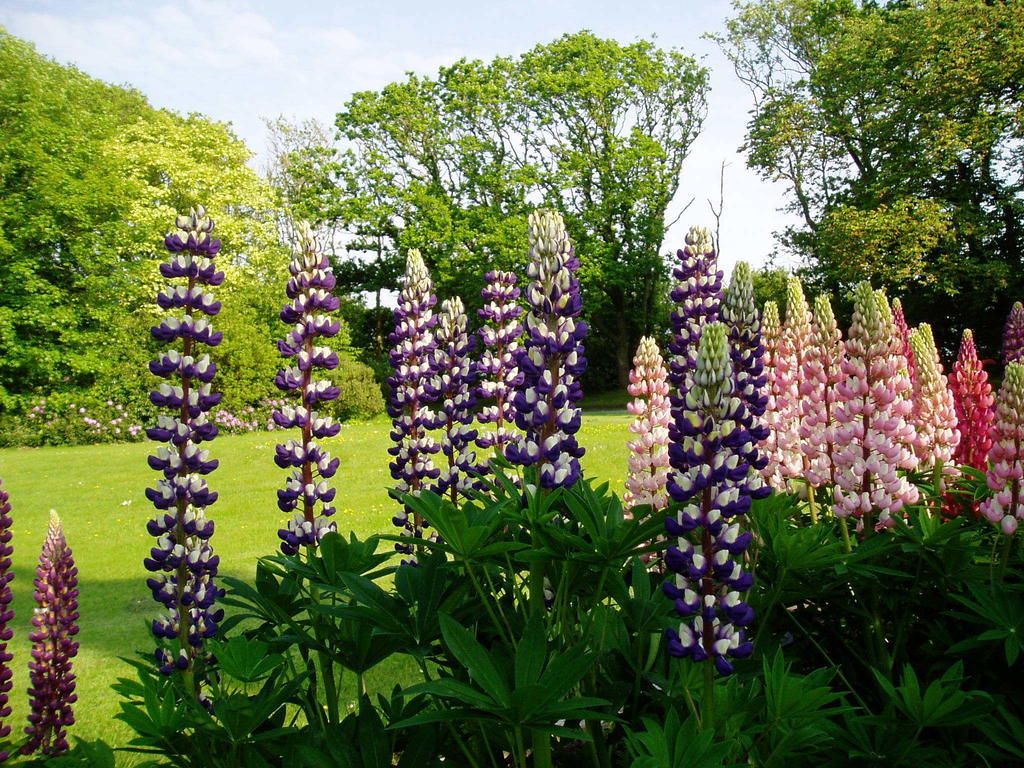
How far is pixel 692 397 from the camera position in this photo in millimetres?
Answer: 1640

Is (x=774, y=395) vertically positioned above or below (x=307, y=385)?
below

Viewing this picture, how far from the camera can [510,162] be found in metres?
28.8

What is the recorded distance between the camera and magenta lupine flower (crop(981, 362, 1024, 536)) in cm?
218

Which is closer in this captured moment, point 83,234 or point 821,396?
point 821,396

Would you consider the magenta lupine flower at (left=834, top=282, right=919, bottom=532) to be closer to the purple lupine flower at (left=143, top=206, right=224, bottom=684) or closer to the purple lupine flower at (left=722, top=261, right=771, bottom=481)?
the purple lupine flower at (left=722, top=261, right=771, bottom=481)

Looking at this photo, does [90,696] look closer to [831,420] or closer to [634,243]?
[831,420]

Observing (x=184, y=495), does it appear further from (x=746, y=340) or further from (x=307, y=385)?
(x=746, y=340)

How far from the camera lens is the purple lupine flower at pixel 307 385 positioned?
2.65 meters

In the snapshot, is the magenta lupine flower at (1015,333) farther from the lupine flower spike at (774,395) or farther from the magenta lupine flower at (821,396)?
the magenta lupine flower at (821,396)

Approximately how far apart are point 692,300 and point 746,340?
433mm

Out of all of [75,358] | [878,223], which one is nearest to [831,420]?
[878,223]

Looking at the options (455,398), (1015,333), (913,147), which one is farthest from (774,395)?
(913,147)

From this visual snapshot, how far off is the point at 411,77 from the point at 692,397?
1169 inches

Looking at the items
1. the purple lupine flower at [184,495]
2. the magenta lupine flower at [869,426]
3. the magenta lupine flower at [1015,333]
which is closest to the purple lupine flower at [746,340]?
the magenta lupine flower at [869,426]
